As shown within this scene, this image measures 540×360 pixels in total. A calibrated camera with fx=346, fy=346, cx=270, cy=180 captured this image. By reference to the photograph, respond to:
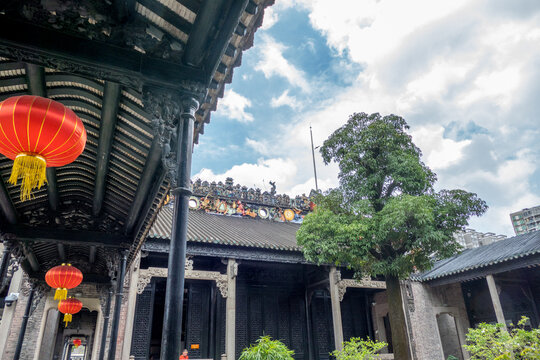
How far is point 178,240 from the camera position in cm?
264

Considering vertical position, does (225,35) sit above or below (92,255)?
above

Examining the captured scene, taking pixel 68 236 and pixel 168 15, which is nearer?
pixel 168 15

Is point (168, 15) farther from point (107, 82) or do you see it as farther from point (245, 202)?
point (245, 202)

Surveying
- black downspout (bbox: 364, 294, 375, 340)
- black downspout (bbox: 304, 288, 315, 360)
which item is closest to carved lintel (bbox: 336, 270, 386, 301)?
black downspout (bbox: 304, 288, 315, 360)

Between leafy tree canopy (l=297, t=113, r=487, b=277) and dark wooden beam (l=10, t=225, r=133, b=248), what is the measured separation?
457cm

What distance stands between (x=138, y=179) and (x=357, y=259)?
591 cm

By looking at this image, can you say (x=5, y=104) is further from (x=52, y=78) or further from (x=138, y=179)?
(x=138, y=179)

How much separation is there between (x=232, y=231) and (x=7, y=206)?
6.95 metres

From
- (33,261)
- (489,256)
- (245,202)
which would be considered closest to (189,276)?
(33,261)

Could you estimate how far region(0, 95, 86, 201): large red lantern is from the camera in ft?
8.45

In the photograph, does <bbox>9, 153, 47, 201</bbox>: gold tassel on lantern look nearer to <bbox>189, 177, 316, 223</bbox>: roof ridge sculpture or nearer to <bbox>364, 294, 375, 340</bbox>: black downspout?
<bbox>189, 177, 316, 223</bbox>: roof ridge sculpture

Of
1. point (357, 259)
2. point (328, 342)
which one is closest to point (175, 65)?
point (357, 259)

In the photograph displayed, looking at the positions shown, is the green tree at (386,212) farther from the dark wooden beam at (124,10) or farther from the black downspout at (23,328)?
the black downspout at (23,328)

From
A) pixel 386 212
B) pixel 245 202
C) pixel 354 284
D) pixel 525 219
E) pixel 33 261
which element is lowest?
pixel 354 284
